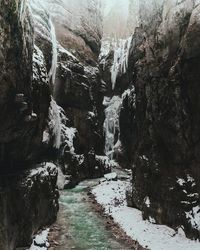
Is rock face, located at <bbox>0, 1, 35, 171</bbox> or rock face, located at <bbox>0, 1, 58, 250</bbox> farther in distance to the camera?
rock face, located at <bbox>0, 1, 58, 250</bbox>

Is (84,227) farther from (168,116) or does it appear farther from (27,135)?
(168,116)

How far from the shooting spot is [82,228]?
24.6 metres

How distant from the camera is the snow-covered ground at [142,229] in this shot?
65.7 feet

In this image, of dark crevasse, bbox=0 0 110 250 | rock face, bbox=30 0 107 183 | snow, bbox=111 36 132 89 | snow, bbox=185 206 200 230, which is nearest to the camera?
dark crevasse, bbox=0 0 110 250

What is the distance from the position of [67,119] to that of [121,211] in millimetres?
20316

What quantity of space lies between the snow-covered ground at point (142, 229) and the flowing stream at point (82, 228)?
116cm

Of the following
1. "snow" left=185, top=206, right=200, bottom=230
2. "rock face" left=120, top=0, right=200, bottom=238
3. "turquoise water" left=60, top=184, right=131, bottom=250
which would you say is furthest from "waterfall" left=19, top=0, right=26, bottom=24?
"snow" left=185, top=206, right=200, bottom=230

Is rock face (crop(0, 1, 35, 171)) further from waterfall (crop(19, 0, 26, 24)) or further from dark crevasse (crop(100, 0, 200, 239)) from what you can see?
dark crevasse (crop(100, 0, 200, 239))

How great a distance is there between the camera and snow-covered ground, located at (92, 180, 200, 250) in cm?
2003

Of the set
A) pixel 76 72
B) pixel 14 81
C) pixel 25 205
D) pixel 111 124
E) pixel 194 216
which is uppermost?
pixel 76 72

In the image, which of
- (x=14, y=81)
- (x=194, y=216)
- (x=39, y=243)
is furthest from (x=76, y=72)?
(x=14, y=81)

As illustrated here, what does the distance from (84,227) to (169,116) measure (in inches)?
371

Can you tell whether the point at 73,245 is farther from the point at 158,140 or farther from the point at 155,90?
the point at 155,90

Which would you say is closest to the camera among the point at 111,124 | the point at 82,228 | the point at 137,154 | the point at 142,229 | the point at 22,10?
the point at 22,10
